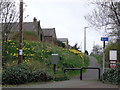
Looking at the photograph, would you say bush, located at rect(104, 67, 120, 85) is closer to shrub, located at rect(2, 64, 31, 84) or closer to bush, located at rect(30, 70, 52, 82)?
bush, located at rect(30, 70, 52, 82)

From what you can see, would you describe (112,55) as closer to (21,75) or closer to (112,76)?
(112,76)

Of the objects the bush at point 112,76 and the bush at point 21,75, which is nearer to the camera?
the bush at point 21,75

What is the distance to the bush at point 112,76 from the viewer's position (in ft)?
39.3

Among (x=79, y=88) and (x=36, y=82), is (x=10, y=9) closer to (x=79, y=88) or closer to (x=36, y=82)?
(x=36, y=82)

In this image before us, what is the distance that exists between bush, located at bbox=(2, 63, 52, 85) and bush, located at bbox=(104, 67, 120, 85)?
3.30 m

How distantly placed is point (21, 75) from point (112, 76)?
495 centimetres

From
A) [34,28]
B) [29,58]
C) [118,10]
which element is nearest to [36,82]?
[29,58]

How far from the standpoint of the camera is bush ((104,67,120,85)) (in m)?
12.0

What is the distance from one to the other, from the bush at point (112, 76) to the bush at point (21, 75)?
3.30 meters

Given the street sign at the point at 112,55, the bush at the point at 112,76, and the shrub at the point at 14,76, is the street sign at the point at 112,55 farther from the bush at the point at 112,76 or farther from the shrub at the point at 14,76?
the shrub at the point at 14,76

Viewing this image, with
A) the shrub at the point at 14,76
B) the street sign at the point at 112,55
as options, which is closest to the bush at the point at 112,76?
the street sign at the point at 112,55

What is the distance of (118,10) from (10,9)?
7.51 meters

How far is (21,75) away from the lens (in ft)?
38.9

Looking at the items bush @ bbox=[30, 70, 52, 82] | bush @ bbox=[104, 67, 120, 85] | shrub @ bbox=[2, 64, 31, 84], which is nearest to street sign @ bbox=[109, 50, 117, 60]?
bush @ bbox=[104, 67, 120, 85]
